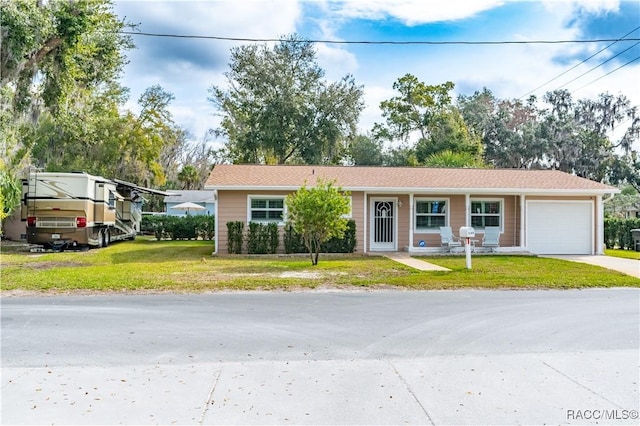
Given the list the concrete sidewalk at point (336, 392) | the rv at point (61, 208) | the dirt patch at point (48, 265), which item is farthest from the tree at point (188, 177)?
the concrete sidewalk at point (336, 392)

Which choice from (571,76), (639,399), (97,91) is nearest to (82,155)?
(97,91)

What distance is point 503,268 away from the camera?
13.8m

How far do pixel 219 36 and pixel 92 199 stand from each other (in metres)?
7.88

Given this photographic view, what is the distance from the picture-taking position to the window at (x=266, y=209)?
1789 cm

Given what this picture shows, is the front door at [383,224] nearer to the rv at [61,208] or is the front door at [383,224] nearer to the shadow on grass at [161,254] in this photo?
the shadow on grass at [161,254]

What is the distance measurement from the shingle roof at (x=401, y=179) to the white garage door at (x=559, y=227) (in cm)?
81

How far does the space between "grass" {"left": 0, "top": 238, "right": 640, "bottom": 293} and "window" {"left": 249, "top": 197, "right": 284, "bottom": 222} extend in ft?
5.39

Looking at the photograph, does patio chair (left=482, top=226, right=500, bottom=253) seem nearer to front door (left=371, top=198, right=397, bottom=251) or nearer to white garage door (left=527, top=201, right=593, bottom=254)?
white garage door (left=527, top=201, right=593, bottom=254)

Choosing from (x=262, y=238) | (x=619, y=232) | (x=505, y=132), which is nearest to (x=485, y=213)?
(x=619, y=232)

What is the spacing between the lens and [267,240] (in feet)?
57.6

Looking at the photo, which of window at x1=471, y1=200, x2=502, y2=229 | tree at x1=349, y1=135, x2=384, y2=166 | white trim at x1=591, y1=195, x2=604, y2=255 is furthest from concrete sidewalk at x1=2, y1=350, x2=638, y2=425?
Result: tree at x1=349, y1=135, x2=384, y2=166

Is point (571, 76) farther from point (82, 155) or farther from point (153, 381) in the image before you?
point (82, 155)

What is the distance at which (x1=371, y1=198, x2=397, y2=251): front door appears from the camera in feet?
62.3

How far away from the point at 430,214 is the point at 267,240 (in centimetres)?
628
